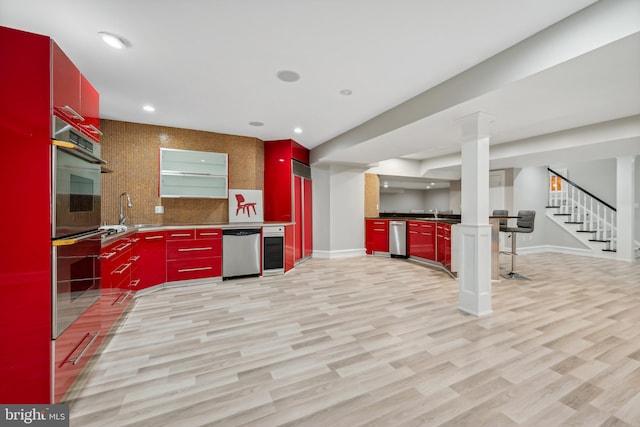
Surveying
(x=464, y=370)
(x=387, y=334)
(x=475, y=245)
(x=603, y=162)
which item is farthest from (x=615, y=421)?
(x=603, y=162)

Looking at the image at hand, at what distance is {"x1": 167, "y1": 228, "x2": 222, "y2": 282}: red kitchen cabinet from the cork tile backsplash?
0.70 m

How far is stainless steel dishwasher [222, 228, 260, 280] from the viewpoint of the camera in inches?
167

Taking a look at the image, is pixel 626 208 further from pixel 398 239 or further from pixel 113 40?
pixel 113 40

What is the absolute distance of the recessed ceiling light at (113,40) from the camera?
2.06 m

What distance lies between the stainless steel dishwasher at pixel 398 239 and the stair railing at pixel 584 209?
493cm

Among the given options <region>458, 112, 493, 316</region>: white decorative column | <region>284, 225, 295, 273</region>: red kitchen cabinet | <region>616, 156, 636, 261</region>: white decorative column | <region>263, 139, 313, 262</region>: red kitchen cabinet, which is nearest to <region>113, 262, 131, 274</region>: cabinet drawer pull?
<region>284, 225, 295, 273</region>: red kitchen cabinet

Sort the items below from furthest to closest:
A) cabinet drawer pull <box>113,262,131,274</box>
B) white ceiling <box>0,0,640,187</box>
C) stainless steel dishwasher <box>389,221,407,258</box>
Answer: stainless steel dishwasher <box>389,221,407,258</box>
cabinet drawer pull <box>113,262,131,274</box>
white ceiling <box>0,0,640,187</box>

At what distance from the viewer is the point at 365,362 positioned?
1994mm

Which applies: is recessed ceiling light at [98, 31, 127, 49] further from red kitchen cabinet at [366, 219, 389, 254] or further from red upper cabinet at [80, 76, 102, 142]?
red kitchen cabinet at [366, 219, 389, 254]

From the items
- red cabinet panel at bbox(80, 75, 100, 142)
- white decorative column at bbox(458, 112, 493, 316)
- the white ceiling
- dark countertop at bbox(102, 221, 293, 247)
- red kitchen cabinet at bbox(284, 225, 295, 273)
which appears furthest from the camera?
red kitchen cabinet at bbox(284, 225, 295, 273)

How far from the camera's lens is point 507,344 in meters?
2.26

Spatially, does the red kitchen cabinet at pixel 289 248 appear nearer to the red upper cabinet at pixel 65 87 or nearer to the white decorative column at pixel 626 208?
the red upper cabinet at pixel 65 87

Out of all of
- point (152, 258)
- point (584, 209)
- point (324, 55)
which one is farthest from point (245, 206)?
point (584, 209)

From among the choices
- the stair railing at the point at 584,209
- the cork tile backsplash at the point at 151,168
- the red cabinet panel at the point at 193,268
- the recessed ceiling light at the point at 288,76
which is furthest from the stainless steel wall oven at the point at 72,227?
the stair railing at the point at 584,209
